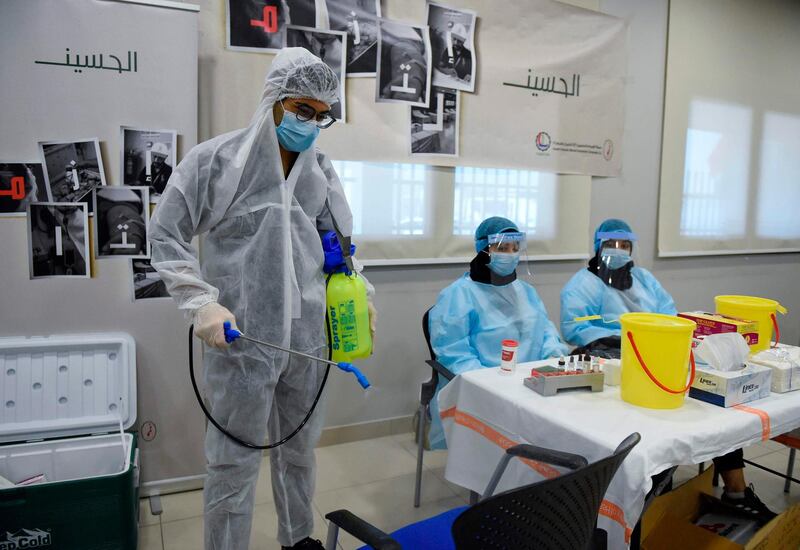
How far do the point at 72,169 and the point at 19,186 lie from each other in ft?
0.56

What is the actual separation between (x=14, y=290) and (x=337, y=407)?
54.9 inches

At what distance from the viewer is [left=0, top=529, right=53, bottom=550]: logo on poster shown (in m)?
1.54

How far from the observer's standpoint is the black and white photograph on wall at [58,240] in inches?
73.7

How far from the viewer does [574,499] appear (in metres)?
0.88

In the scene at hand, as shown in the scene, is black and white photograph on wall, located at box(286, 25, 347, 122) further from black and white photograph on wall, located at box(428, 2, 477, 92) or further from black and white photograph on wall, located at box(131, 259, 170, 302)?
black and white photograph on wall, located at box(131, 259, 170, 302)

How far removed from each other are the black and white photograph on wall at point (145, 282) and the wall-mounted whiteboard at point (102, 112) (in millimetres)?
20

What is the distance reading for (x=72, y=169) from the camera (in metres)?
1.88

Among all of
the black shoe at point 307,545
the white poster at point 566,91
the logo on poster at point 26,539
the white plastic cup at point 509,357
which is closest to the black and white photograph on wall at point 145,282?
the logo on poster at point 26,539

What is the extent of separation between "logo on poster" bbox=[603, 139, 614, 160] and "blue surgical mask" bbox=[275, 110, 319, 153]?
7.20 ft

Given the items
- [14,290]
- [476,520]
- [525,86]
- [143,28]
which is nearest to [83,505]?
[14,290]

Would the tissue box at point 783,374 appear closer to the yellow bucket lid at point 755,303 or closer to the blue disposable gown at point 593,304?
the yellow bucket lid at point 755,303

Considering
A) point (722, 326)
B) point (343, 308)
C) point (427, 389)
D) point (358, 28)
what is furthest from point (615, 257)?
point (358, 28)

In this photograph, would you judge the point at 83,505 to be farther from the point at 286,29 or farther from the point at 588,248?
the point at 588,248

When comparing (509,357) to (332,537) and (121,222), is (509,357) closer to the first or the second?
(332,537)
